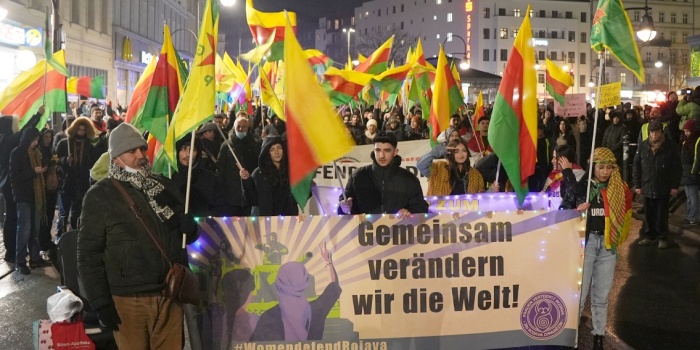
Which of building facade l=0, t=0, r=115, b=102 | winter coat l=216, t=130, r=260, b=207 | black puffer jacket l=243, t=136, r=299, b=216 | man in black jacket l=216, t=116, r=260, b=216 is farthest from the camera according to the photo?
building facade l=0, t=0, r=115, b=102

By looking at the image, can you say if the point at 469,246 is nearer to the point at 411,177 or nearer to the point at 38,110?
the point at 411,177

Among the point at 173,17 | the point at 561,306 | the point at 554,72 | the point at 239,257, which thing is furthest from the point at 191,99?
the point at 173,17

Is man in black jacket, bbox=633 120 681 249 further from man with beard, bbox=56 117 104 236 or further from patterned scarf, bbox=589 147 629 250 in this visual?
man with beard, bbox=56 117 104 236

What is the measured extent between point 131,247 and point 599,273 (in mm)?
3933

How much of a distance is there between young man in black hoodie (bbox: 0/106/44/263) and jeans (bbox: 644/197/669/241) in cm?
904

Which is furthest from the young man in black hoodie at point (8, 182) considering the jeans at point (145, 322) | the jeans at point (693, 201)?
the jeans at point (693, 201)

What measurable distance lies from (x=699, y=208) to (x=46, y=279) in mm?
10868

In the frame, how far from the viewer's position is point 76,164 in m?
10.9

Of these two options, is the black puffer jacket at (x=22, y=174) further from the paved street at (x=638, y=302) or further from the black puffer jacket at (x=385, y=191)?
the black puffer jacket at (x=385, y=191)

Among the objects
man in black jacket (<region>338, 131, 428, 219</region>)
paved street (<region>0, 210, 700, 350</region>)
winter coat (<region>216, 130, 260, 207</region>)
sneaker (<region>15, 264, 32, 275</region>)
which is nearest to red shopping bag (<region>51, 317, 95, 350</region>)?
paved street (<region>0, 210, 700, 350</region>)

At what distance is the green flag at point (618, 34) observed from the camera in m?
6.81

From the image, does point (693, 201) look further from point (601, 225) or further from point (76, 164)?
point (76, 164)

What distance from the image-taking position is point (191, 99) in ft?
19.2

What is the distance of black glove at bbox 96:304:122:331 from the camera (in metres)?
→ 4.66
